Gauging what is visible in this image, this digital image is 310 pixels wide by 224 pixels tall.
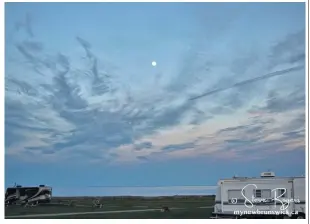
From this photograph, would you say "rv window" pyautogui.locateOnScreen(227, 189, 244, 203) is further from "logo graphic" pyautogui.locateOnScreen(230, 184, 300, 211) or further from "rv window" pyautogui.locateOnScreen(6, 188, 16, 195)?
"rv window" pyautogui.locateOnScreen(6, 188, 16, 195)

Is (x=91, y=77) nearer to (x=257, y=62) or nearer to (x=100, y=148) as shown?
(x=100, y=148)

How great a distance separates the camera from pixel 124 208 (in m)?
4.98

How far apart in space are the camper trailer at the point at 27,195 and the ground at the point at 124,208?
58 mm

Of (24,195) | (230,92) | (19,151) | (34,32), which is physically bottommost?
(24,195)

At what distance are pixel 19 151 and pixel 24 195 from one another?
35 centimetres

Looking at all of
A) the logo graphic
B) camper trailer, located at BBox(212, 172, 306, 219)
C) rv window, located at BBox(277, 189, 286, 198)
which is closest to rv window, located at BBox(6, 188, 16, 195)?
camper trailer, located at BBox(212, 172, 306, 219)

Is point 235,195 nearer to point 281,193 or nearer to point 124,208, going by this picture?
point 281,193

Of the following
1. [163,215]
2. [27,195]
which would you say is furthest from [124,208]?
[27,195]

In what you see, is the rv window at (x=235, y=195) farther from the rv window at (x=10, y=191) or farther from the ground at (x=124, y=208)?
the rv window at (x=10, y=191)

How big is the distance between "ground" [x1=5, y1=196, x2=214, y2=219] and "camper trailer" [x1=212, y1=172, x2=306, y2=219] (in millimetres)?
132

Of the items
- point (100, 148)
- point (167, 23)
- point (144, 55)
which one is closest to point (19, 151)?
point (100, 148)

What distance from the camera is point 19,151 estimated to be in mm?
4875

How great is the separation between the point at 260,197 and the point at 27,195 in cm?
187

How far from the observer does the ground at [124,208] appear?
491 centimetres
